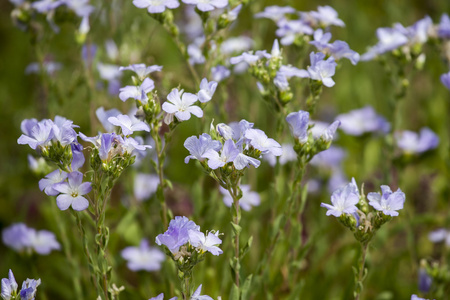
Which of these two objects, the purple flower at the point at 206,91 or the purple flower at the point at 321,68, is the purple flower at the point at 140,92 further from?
the purple flower at the point at 321,68

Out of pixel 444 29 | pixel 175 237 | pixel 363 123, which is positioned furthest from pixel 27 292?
pixel 363 123

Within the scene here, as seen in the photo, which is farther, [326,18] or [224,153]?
[326,18]

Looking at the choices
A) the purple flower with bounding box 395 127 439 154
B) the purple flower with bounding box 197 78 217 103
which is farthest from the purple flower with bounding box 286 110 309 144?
the purple flower with bounding box 395 127 439 154

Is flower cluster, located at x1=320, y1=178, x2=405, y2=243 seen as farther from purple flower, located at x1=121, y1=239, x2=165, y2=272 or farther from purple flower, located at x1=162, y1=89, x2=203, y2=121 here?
purple flower, located at x1=121, y1=239, x2=165, y2=272

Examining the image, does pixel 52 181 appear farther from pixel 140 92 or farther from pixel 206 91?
pixel 206 91

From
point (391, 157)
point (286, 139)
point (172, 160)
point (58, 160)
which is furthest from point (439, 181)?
point (58, 160)

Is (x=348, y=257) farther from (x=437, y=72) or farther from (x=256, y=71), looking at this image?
(x=437, y=72)
